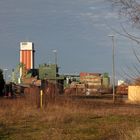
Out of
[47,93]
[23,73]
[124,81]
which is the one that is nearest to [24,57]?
[23,73]

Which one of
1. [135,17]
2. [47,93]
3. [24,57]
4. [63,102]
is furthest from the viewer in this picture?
A: [24,57]

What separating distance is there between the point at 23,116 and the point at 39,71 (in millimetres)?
117168

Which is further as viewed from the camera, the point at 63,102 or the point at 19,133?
the point at 63,102

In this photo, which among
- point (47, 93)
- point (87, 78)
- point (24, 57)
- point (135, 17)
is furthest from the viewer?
point (24, 57)

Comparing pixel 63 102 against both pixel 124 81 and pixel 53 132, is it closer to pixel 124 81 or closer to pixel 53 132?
pixel 53 132

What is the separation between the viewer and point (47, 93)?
4303 centimetres

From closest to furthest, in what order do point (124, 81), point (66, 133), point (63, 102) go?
point (124, 81), point (66, 133), point (63, 102)

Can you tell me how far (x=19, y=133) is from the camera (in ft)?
67.1

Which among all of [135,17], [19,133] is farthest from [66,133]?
[135,17]

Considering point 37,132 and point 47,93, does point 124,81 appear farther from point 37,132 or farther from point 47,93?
point 47,93

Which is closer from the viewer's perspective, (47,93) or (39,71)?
(47,93)

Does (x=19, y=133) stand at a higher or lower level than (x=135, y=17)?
lower

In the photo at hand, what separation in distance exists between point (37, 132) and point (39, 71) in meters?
128

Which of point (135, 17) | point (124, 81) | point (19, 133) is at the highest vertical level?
point (135, 17)
